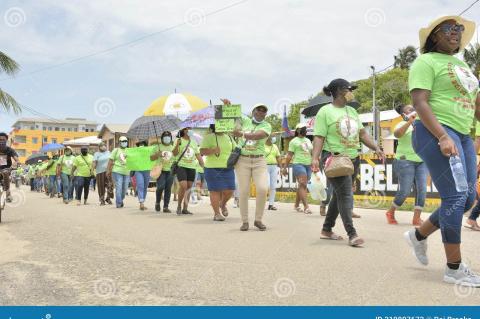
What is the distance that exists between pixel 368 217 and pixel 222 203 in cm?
267

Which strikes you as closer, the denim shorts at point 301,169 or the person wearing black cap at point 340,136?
the person wearing black cap at point 340,136

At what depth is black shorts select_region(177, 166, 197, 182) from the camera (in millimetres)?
11367

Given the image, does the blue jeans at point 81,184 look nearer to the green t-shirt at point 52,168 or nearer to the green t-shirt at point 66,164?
the green t-shirt at point 66,164

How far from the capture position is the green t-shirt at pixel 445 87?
4324mm

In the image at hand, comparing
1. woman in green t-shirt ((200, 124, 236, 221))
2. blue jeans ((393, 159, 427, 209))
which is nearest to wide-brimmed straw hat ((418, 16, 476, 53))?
blue jeans ((393, 159, 427, 209))

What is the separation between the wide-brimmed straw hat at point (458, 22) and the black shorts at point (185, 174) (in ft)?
24.1

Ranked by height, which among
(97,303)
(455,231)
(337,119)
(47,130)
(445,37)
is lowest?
(97,303)

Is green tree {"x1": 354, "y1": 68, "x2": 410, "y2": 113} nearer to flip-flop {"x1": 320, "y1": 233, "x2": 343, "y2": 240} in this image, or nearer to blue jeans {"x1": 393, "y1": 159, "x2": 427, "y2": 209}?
blue jeans {"x1": 393, "y1": 159, "x2": 427, "y2": 209}

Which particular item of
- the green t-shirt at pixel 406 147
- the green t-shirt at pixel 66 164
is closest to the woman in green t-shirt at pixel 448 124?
the green t-shirt at pixel 406 147

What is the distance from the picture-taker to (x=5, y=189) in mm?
10320

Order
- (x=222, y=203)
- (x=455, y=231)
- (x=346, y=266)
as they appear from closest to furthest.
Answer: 1. (x=455, y=231)
2. (x=346, y=266)
3. (x=222, y=203)

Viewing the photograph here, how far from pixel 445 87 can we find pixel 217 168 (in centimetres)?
581
